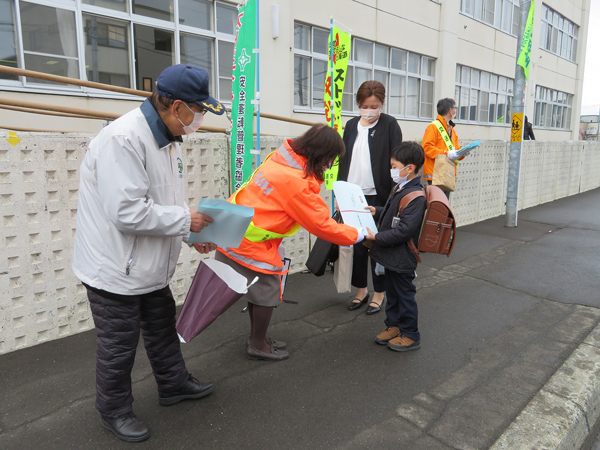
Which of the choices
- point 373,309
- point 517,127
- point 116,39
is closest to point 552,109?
point 517,127

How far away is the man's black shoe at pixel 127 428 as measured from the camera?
2.30 metres

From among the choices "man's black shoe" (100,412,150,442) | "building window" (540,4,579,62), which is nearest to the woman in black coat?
"man's black shoe" (100,412,150,442)

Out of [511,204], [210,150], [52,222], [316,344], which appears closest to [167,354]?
[316,344]

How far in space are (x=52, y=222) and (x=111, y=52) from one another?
4.72 metres

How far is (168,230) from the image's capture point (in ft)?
6.91

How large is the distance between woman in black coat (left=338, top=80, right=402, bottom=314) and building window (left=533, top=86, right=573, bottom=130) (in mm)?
20247

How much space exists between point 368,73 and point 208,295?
35.1 ft

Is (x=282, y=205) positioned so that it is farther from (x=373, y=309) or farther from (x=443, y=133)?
(x=443, y=133)

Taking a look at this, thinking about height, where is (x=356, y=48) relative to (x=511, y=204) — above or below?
above

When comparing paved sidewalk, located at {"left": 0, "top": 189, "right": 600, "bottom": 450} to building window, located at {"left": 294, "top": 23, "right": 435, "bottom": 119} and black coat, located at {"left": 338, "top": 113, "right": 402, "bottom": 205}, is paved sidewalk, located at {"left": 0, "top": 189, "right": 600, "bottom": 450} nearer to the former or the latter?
black coat, located at {"left": 338, "top": 113, "right": 402, "bottom": 205}

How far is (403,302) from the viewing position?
11.1 ft

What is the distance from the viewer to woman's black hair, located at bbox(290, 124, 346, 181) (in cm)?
281

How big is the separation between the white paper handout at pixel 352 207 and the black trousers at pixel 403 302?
1.40 ft

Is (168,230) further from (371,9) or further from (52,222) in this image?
(371,9)
